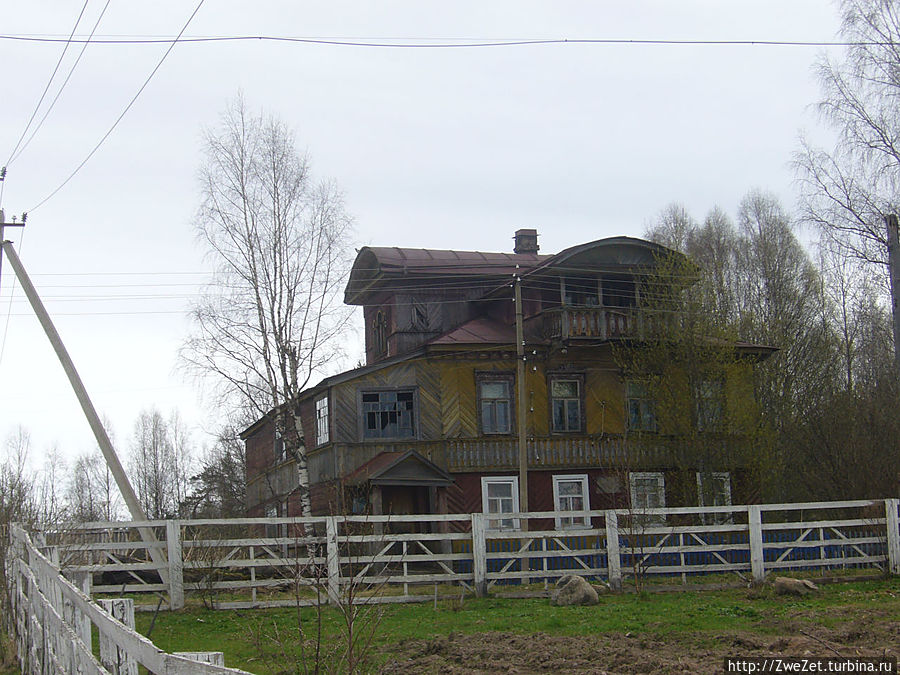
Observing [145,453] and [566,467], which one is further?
[145,453]

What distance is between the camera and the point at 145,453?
270 feet

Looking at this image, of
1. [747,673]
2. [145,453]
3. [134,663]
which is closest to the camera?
[134,663]

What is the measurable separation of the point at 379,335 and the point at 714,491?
41.7 feet

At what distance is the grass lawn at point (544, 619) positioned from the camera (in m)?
12.7

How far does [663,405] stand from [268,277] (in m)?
12.3

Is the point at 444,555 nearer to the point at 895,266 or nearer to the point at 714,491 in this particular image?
the point at 895,266

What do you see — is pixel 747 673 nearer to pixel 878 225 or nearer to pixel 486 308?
pixel 878 225

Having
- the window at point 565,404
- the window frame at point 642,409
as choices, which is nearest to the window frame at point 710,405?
the window frame at point 642,409

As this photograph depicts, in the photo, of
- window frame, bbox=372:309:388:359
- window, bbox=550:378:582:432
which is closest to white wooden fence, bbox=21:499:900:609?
window, bbox=550:378:582:432

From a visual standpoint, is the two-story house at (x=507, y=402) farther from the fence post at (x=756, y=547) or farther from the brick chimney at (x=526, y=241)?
the fence post at (x=756, y=547)

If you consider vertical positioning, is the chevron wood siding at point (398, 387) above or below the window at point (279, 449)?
above

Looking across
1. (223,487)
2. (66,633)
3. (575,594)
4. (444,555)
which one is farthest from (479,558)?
(223,487)

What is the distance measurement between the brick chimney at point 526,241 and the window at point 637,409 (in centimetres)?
850

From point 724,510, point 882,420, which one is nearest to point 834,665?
point 724,510
